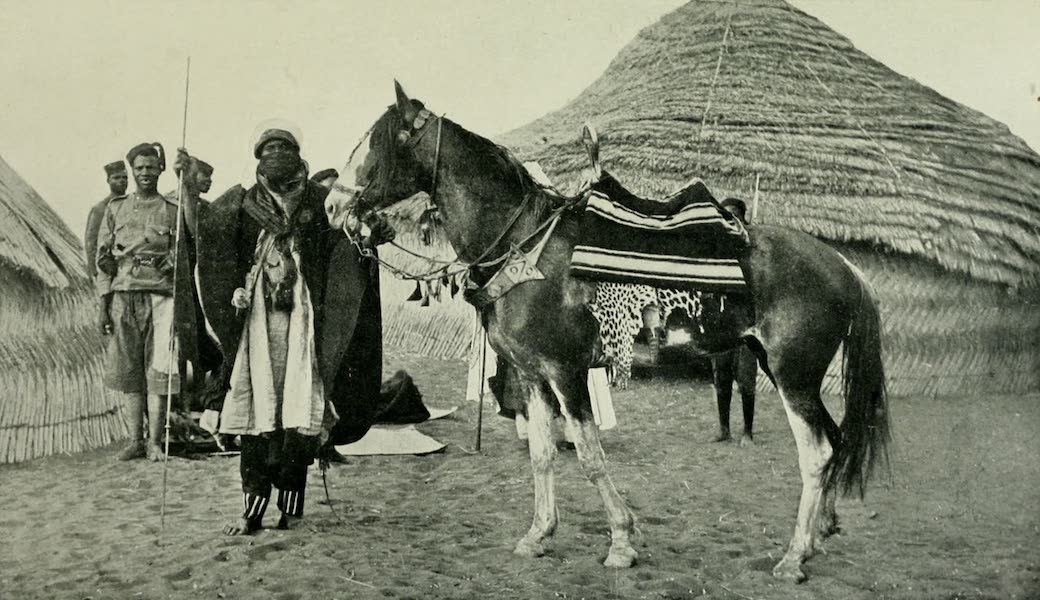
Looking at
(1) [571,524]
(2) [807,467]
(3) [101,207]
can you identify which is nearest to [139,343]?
(3) [101,207]

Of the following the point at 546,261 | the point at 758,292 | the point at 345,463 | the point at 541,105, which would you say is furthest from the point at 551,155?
the point at 345,463

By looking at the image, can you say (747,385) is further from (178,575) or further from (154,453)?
(154,453)

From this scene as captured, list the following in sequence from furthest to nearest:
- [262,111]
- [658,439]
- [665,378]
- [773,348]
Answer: [665,378]
[658,439]
[262,111]
[773,348]

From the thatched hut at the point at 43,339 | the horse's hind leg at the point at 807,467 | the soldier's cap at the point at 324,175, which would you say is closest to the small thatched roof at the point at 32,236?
the thatched hut at the point at 43,339

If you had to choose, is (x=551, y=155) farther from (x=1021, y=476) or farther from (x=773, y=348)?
(x=1021, y=476)

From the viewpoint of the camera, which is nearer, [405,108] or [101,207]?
[405,108]

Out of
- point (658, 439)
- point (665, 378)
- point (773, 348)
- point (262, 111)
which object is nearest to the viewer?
point (773, 348)

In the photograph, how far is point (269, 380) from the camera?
3381 mm

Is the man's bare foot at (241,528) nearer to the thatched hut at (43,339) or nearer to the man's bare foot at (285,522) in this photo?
the man's bare foot at (285,522)

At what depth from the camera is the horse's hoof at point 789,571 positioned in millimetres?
3104

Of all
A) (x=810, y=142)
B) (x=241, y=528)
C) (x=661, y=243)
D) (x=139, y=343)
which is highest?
(x=810, y=142)

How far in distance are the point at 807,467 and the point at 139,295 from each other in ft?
9.90

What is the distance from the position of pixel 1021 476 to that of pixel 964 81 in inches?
73.9

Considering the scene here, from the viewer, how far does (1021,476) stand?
12.2 ft
